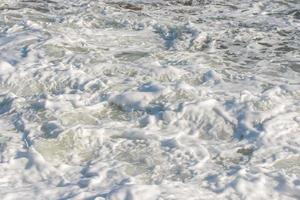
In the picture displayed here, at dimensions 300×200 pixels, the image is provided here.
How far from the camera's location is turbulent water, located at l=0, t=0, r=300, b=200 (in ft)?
11.3

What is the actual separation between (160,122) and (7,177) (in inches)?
51.3

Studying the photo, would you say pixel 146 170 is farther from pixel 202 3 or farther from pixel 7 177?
pixel 202 3

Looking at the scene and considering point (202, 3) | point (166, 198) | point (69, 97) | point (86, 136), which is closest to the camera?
point (166, 198)

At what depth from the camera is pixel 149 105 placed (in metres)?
4.54

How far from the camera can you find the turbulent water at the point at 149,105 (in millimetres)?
3457

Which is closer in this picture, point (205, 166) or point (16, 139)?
point (205, 166)

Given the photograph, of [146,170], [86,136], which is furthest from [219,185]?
[86,136]

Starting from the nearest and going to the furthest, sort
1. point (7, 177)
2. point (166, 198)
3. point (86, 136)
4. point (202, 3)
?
point (166, 198) < point (7, 177) < point (86, 136) < point (202, 3)

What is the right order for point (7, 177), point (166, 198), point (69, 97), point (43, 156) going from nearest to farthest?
point (166, 198) < point (7, 177) < point (43, 156) < point (69, 97)

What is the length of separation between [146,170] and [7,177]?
892 millimetres

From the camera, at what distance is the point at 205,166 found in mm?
3639

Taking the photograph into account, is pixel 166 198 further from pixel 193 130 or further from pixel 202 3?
pixel 202 3

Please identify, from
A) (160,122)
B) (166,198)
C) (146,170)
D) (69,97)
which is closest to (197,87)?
(160,122)

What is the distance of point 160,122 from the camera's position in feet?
14.0
